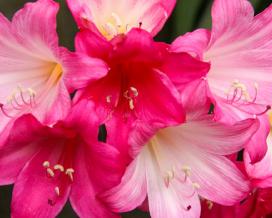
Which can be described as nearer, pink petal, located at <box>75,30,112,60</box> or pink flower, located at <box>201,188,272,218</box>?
pink petal, located at <box>75,30,112,60</box>

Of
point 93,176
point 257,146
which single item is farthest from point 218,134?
point 93,176

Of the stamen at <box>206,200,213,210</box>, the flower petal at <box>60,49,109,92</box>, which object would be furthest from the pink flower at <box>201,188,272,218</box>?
the flower petal at <box>60,49,109,92</box>

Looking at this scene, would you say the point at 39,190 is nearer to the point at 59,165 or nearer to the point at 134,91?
the point at 59,165

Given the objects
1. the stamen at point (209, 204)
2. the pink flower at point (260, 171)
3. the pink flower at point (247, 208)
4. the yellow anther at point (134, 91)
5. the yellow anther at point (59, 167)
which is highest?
the yellow anther at point (134, 91)

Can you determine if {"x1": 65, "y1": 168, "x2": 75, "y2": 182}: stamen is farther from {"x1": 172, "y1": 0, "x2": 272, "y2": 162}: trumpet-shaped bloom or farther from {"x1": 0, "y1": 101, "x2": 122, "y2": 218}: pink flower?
{"x1": 172, "y1": 0, "x2": 272, "y2": 162}: trumpet-shaped bloom

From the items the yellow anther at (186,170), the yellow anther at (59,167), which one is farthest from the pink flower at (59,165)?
the yellow anther at (186,170)

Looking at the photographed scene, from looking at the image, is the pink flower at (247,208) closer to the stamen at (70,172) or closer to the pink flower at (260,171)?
the pink flower at (260,171)
